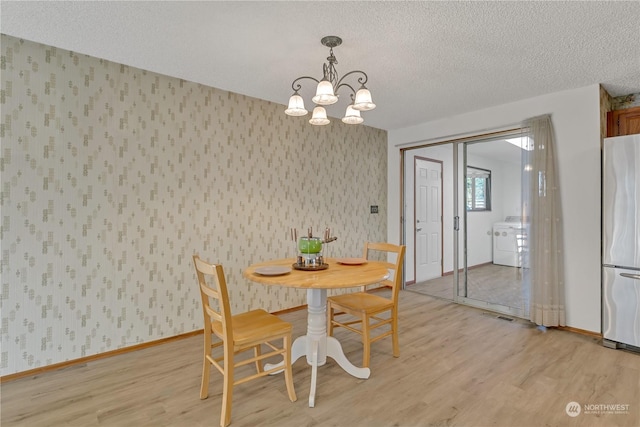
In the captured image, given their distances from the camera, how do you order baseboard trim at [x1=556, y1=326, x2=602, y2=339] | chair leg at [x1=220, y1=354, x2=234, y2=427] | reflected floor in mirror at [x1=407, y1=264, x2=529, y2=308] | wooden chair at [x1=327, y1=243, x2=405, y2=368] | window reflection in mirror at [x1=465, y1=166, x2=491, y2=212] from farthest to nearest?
window reflection in mirror at [x1=465, y1=166, x2=491, y2=212] < reflected floor in mirror at [x1=407, y1=264, x2=529, y2=308] < baseboard trim at [x1=556, y1=326, x2=602, y2=339] < wooden chair at [x1=327, y1=243, x2=405, y2=368] < chair leg at [x1=220, y1=354, x2=234, y2=427]

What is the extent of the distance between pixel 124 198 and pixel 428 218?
13.2ft

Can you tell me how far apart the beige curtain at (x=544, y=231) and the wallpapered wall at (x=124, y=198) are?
2468mm

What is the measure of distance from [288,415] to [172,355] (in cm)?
130

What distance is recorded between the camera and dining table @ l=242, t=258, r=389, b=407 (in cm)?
197

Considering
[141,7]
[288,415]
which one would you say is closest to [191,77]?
[141,7]

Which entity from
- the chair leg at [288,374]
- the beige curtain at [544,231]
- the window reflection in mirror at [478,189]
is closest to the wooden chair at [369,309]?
the chair leg at [288,374]

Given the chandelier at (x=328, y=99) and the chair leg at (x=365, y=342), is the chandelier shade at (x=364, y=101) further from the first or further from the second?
the chair leg at (x=365, y=342)

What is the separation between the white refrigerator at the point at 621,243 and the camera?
270 cm

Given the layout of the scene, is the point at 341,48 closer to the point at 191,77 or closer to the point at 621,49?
the point at 191,77
